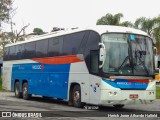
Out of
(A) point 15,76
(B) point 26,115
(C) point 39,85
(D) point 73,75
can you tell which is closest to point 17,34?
(A) point 15,76

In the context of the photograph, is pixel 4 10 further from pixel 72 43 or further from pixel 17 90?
pixel 72 43

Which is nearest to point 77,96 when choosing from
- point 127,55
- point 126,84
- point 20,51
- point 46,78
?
point 126,84

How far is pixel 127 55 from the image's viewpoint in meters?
16.4

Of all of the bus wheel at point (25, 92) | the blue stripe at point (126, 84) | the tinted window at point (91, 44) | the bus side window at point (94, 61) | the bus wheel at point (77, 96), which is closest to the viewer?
the blue stripe at point (126, 84)

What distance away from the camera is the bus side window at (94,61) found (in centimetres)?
1636

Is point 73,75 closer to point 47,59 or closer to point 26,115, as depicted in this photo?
point 47,59

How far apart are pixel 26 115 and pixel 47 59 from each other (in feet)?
24.1

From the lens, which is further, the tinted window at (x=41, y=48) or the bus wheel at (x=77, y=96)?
the tinted window at (x=41, y=48)

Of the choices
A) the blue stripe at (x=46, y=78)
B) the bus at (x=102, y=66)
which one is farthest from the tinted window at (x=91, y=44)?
the blue stripe at (x=46, y=78)

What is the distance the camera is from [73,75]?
18281 millimetres

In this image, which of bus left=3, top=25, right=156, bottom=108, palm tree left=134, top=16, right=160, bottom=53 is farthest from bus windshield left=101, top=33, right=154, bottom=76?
palm tree left=134, top=16, right=160, bottom=53

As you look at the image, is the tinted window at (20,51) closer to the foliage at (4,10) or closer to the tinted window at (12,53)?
the tinted window at (12,53)

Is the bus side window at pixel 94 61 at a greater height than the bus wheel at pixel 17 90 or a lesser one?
greater

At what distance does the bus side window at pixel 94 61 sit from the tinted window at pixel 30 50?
6810mm
